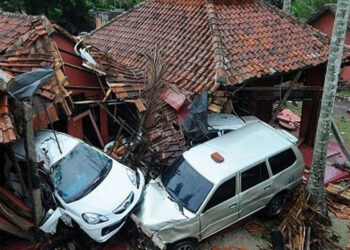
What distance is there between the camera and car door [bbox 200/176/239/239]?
7.65 m

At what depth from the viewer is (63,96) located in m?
9.05

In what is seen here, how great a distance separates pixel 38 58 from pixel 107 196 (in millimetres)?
3950

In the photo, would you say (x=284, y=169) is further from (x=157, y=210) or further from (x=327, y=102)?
(x=157, y=210)

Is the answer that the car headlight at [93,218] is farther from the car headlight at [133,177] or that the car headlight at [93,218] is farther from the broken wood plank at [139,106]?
the broken wood plank at [139,106]

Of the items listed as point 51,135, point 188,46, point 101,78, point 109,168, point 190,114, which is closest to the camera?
point 109,168

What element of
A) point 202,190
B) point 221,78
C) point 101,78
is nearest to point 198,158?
point 202,190

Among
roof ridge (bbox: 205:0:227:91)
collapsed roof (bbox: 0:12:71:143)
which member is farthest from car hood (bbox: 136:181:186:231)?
roof ridge (bbox: 205:0:227:91)

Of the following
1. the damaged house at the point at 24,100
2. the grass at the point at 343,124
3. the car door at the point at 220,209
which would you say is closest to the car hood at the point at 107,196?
the damaged house at the point at 24,100

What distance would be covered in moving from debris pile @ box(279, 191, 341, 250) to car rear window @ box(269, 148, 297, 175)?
0.87 metres

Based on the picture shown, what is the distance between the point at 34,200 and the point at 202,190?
11.1 feet

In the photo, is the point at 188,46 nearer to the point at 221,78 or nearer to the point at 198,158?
the point at 221,78

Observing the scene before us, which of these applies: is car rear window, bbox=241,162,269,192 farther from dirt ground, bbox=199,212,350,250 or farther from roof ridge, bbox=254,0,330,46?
roof ridge, bbox=254,0,330,46

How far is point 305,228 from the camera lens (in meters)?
8.33

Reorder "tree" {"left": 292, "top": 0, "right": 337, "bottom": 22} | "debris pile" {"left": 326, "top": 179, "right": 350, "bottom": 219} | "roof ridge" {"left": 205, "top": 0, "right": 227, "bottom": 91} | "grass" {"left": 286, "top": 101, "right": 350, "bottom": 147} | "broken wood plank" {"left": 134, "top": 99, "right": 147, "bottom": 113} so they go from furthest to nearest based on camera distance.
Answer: "tree" {"left": 292, "top": 0, "right": 337, "bottom": 22} → "grass" {"left": 286, "top": 101, "right": 350, "bottom": 147} → "broken wood plank" {"left": 134, "top": 99, "right": 147, "bottom": 113} → "debris pile" {"left": 326, "top": 179, "right": 350, "bottom": 219} → "roof ridge" {"left": 205, "top": 0, "right": 227, "bottom": 91}
